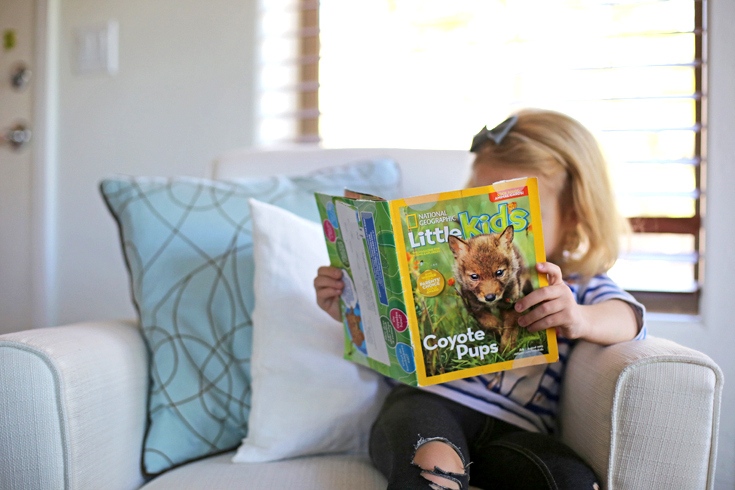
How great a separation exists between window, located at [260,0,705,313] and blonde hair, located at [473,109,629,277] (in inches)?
12.8

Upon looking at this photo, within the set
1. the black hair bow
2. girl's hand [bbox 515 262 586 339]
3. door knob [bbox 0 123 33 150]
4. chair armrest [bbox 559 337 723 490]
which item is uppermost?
door knob [bbox 0 123 33 150]

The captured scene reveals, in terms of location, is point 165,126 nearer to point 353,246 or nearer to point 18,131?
point 18,131

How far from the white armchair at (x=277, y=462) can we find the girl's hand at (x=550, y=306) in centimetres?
7

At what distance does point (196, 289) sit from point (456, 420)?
47 centimetres

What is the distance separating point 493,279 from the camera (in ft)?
2.73

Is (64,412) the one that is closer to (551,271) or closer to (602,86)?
(551,271)

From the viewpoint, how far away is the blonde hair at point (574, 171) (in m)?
1.13

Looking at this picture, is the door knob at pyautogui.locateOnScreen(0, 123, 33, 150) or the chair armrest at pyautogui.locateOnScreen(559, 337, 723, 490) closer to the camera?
the chair armrest at pyautogui.locateOnScreen(559, 337, 723, 490)

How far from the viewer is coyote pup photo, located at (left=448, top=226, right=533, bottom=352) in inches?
32.3

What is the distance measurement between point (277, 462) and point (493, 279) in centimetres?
43

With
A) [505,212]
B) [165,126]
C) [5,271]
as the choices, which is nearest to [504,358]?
[505,212]

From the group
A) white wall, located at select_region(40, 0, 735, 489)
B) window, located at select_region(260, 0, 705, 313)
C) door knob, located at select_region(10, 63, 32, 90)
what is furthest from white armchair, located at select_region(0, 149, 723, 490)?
door knob, located at select_region(10, 63, 32, 90)

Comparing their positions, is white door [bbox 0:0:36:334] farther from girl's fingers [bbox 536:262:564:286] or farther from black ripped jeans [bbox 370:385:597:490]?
girl's fingers [bbox 536:262:564:286]

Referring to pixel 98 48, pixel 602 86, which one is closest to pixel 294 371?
pixel 602 86
